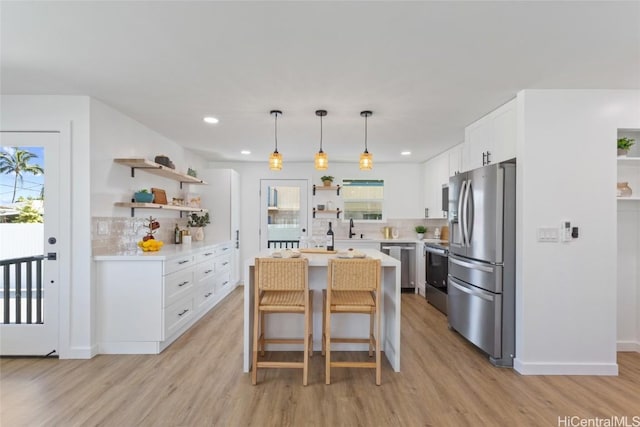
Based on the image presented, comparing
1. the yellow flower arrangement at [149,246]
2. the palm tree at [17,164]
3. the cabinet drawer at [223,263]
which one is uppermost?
the palm tree at [17,164]

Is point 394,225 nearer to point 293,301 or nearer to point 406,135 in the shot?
point 406,135

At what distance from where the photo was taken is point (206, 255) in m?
4.22

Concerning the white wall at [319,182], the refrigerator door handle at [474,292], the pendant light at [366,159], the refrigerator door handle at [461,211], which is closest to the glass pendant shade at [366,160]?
the pendant light at [366,159]

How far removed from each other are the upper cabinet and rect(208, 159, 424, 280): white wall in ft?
8.03

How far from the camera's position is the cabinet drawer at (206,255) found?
3979 mm

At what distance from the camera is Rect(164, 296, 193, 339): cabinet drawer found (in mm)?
3139

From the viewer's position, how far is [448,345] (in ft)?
10.8

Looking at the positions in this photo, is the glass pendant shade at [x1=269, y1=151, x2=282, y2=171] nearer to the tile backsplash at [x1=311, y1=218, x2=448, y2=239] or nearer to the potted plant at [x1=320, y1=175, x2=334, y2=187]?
the potted plant at [x1=320, y1=175, x2=334, y2=187]

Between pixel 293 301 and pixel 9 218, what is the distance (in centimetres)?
275

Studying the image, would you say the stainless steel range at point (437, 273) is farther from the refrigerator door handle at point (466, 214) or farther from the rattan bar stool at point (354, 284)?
the rattan bar stool at point (354, 284)

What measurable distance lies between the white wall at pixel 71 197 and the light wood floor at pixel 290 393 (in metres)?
0.29

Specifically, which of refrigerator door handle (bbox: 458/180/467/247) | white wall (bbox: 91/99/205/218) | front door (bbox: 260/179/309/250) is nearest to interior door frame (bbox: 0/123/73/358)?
white wall (bbox: 91/99/205/218)

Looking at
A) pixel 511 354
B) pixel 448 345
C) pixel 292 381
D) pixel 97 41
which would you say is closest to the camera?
pixel 97 41

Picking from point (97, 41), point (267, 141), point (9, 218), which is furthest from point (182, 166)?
point (97, 41)
